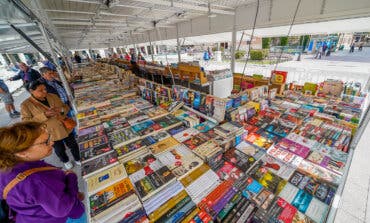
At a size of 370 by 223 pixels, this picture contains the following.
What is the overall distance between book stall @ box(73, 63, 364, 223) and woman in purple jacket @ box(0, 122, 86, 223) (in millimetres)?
316

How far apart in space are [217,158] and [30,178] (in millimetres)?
1472

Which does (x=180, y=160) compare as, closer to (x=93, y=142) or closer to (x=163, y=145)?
(x=163, y=145)

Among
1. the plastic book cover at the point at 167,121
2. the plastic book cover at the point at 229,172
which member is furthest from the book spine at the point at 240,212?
the plastic book cover at the point at 167,121

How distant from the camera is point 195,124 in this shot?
Answer: 229 cm

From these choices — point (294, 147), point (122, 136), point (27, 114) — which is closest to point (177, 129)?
point (122, 136)

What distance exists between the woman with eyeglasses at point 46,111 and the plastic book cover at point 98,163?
2.35 feet

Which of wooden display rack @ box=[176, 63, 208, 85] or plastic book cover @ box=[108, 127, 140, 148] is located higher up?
wooden display rack @ box=[176, 63, 208, 85]

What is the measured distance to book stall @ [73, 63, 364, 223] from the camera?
1165 millimetres

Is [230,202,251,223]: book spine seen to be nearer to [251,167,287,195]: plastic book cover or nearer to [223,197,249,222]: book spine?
[223,197,249,222]: book spine

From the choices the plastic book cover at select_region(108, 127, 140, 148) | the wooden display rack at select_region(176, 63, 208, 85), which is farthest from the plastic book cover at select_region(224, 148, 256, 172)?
the wooden display rack at select_region(176, 63, 208, 85)

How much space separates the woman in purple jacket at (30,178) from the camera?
808 millimetres

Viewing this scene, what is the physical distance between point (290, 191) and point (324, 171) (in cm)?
48

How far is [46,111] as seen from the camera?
82.3 inches

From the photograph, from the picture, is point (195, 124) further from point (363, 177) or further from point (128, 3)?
point (128, 3)
